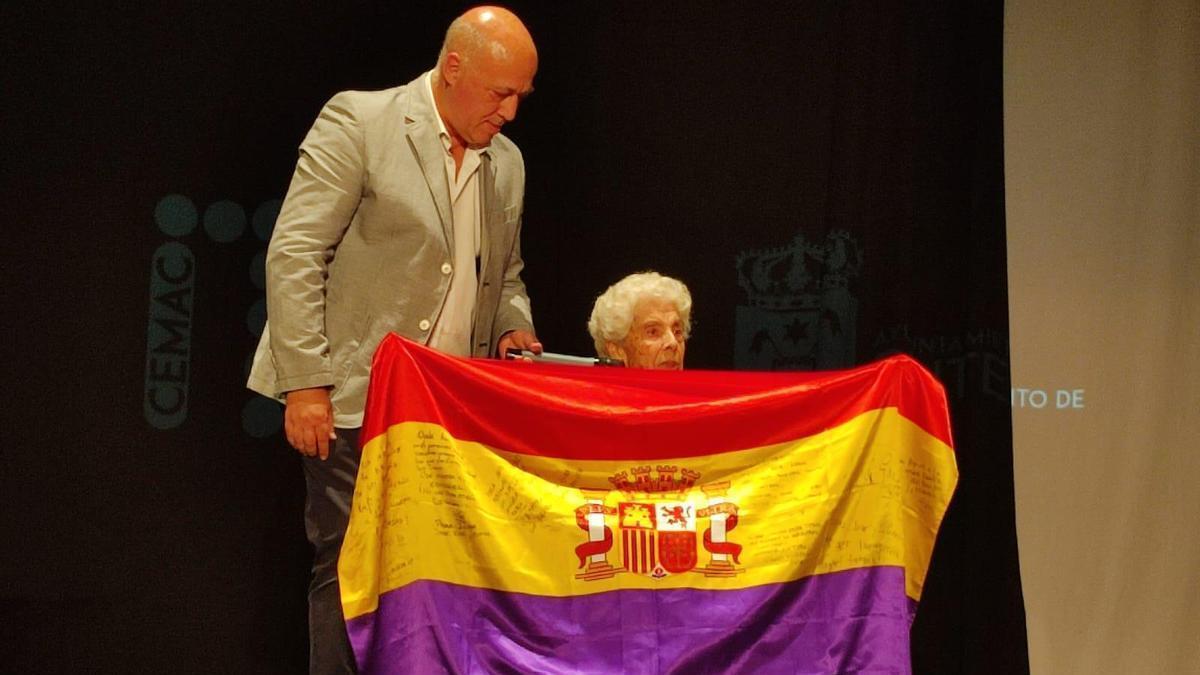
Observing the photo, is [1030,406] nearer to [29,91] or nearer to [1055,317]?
[1055,317]

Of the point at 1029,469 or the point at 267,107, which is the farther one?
the point at 1029,469

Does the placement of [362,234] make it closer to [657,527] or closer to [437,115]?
[437,115]

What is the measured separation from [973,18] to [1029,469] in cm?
128

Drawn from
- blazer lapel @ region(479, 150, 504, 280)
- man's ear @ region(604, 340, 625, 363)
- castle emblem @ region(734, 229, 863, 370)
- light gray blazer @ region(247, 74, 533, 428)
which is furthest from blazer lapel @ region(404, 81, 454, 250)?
castle emblem @ region(734, 229, 863, 370)

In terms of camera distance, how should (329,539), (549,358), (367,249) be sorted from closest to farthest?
(329,539)
(367,249)
(549,358)

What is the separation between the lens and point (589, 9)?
3568mm

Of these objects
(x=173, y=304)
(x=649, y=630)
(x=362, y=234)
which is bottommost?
(x=649, y=630)

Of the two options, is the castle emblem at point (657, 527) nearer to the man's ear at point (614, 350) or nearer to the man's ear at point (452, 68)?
the man's ear at point (614, 350)

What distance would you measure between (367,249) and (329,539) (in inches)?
23.6

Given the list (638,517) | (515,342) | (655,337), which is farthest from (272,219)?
(638,517)

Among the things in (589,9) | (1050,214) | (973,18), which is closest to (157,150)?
(589,9)

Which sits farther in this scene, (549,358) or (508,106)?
(549,358)

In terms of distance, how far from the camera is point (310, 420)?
2555 mm

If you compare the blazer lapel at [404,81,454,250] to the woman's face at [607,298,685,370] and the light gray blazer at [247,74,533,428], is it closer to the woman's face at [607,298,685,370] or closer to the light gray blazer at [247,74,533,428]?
the light gray blazer at [247,74,533,428]
